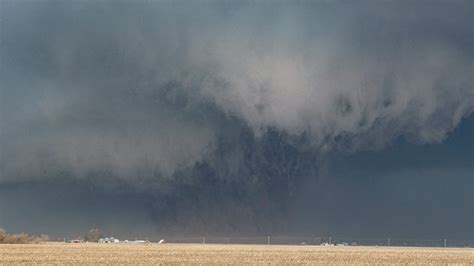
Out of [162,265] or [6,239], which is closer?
[162,265]

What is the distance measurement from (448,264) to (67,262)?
3493cm

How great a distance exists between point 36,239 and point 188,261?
397 ft

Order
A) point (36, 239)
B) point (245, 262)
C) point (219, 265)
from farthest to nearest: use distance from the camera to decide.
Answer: point (36, 239) → point (245, 262) → point (219, 265)

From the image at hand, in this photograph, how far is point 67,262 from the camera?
64000mm

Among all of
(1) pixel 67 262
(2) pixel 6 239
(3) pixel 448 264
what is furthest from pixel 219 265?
(2) pixel 6 239

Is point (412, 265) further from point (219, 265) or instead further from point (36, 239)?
point (36, 239)

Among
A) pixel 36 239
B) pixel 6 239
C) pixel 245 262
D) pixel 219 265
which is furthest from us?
pixel 36 239

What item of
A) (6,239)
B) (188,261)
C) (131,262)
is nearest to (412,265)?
(188,261)

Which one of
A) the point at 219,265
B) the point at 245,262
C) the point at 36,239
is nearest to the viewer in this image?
the point at 219,265

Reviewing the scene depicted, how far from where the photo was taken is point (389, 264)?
66.7 m

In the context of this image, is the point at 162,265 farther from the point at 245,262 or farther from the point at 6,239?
the point at 6,239

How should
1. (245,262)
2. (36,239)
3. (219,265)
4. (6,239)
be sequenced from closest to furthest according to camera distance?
(219,265), (245,262), (6,239), (36,239)

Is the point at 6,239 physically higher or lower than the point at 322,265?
higher

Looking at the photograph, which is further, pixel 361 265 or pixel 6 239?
pixel 6 239
